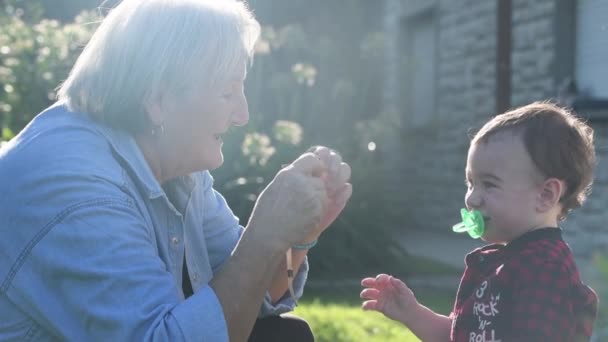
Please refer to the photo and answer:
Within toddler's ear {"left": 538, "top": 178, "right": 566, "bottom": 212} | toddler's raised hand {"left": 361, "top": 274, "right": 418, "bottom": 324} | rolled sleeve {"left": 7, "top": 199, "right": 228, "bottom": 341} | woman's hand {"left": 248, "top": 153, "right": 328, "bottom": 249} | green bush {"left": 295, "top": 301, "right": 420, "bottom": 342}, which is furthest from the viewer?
green bush {"left": 295, "top": 301, "right": 420, "bottom": 342}

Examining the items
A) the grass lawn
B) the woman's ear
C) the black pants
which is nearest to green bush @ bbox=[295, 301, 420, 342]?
the grass lawn

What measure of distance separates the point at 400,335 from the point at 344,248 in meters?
2.41

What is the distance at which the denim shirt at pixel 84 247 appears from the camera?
76.9 inches

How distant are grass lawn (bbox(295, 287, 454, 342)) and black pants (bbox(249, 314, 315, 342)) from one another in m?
1.88

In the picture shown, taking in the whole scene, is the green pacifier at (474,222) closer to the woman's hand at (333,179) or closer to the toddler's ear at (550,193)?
the toddler's ear at (550,193)

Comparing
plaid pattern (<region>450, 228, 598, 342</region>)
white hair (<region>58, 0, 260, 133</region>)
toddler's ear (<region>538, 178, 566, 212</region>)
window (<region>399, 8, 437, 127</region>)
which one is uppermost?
white hair (<region>58, 0, 260, 133</region>)

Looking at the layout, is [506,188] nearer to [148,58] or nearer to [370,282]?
[370,282]

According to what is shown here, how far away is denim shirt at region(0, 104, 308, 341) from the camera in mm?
1952

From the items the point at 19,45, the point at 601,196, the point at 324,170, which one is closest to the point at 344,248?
the point at 601,196

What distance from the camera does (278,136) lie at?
7.54m

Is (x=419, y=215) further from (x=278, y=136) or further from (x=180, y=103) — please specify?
(x=180, y=103)

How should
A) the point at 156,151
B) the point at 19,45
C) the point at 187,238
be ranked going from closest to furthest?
the point at 156,151
the point at 187,238
the point at 19,45

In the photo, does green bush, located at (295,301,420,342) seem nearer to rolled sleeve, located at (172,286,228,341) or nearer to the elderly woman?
the elderly woman

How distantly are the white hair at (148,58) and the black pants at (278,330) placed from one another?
78cm
